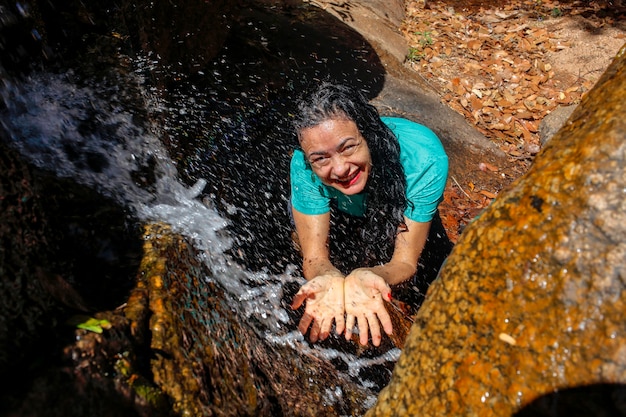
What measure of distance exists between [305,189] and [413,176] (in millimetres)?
704

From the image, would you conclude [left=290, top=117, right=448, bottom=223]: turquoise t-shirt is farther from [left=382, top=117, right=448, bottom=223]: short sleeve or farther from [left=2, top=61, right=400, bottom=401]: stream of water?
[left=2, top=61, right=400, bottom=401]: stream of water

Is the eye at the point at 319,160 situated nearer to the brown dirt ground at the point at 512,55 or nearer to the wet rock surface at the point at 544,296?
the wet rock surface at the point at 544,296

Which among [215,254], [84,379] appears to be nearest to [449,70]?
[215,254]

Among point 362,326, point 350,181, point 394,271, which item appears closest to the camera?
point 362,326

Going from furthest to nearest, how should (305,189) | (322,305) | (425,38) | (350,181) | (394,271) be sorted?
(425,38)
(305,189)
(394,271)
(350,181)
(322,305)

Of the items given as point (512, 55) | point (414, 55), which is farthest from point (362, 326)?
point (512, 55)

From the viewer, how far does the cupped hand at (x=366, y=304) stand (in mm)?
2500

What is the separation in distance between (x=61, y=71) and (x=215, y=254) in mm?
2234

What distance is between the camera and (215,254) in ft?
9.82

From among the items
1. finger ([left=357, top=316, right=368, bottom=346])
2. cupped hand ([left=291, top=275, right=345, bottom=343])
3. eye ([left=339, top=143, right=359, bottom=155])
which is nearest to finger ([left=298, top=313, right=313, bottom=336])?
cupped hand ([left=291, top=275, right=345, bottom=343])

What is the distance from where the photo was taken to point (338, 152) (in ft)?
9.30

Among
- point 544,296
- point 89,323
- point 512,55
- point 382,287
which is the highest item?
point 544,296

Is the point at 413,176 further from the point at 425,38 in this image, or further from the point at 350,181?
the point at 425,38

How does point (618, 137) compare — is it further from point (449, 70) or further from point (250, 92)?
point (449, 70)
